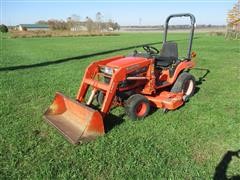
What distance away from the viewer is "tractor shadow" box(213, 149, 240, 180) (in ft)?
11.0

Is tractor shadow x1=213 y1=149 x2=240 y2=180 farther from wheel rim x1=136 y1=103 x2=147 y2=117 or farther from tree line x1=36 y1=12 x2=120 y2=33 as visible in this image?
tree line x1=36 y1=12 x2=120 y2=33

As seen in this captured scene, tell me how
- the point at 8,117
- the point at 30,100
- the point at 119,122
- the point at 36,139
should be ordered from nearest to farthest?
1. the point at 36,139
2. the point at 119,122
3. the point at 8,117
4. the point at 30,100

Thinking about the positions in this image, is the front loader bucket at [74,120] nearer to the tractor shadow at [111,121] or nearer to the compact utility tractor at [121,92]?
the compact utility tractor at [121,92]

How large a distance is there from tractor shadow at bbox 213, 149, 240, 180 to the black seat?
272 centimetres

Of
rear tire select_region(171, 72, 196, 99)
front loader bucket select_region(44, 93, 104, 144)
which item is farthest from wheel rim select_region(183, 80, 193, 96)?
front loader bucket select_region(44, 93, 104, 144)

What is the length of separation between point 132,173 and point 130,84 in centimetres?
215

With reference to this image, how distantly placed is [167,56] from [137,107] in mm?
2008

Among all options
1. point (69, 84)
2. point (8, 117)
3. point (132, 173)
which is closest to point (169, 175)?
point (132, 173)

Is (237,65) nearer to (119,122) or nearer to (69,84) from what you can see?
(69,84)

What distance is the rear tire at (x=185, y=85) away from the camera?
602 centimetres

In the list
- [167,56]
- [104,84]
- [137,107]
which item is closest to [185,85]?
[167,56]

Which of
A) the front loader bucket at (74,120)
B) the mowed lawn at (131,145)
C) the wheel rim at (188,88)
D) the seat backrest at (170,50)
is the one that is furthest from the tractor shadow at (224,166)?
the seat backrest at (170,50)

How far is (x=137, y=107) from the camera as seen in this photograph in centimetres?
501

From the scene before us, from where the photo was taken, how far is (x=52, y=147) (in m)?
4.11
